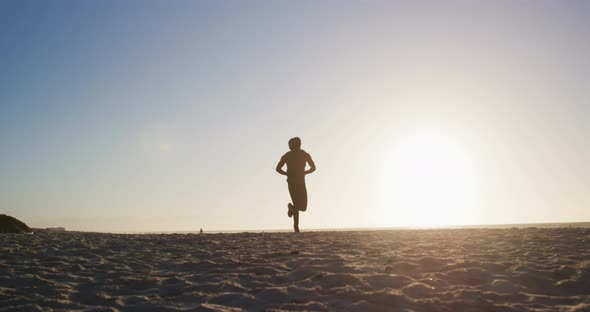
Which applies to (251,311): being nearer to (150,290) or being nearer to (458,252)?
(150,290)

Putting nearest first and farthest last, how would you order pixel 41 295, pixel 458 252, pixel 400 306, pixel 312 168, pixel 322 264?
pixel 400 306, pixel 41 295, pixel 322 264, pixel 458 252, pixel 312 168

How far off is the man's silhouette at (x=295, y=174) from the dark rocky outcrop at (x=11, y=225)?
1105 cm

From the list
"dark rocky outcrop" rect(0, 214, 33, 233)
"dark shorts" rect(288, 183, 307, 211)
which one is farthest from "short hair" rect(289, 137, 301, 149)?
"dark rocky outcrop" rect(0, 214, 33, 233)

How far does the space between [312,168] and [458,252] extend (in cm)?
577

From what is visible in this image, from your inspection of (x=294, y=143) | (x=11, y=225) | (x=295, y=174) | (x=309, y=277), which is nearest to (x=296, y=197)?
(x=295, y=174)

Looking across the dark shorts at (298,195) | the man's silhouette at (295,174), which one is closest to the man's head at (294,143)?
the man's silhouette at (295,174)

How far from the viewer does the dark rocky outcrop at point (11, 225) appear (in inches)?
618

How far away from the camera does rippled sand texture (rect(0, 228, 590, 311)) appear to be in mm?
4508

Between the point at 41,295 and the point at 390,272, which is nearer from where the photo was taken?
the point at 41,295

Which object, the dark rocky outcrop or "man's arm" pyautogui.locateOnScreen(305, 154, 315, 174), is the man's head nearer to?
"man's arm" pyautogui.locateOnScreen(305, 154, 315, 174)

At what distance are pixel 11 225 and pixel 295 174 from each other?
11.7m

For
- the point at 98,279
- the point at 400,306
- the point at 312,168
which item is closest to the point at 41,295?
the point at 98,279

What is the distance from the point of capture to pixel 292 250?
750 centimetres

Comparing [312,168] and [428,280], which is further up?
[312,168]
